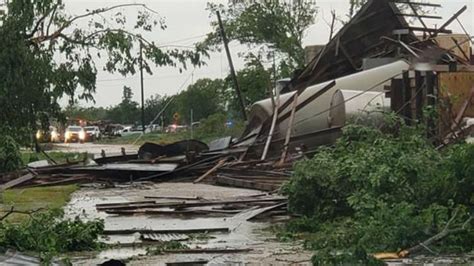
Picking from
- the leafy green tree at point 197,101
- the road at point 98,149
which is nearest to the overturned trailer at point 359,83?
the road at point 98,149

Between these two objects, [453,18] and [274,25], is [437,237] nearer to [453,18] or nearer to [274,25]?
[453,18]

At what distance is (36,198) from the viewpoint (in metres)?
17.3

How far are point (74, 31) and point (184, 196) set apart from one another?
13.2 feet

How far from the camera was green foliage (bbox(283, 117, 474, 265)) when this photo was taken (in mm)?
8750

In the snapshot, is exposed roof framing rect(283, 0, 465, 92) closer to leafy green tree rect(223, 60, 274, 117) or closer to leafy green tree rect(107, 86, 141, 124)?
leafy green tree rect(223, 60, 274, 117)

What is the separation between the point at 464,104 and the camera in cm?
1612

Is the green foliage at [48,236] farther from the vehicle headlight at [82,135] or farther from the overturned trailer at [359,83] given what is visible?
the vehicle headlight at [82,135]

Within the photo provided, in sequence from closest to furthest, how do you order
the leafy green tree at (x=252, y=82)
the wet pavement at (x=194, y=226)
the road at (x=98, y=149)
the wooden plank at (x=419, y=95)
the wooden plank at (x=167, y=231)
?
the wet pavement at (x=194, y=226), the wooden plank at (x=167, y=231), the wooden plank at (x=419, y=95), the road at (x=98, y=149), the leafy green tree at (x=252, y=82)

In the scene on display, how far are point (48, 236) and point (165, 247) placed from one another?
138cm

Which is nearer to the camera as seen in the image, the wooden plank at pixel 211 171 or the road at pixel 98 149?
the wooden plank at pixel 211 171

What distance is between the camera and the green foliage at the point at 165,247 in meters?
9.40

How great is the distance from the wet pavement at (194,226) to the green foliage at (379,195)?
19.5 inches

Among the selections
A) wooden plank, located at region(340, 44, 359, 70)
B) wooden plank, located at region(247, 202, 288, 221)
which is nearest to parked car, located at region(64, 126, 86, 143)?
wooden plank, located at region(340, 44, 359, 70)

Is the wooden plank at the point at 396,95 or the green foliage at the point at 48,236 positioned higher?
the wooden plank at the point at 396,95
